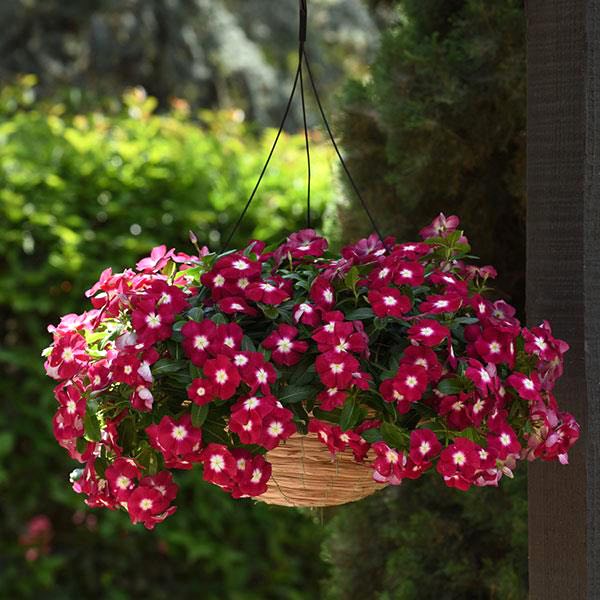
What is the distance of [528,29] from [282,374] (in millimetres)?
706

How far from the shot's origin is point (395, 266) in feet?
4.75

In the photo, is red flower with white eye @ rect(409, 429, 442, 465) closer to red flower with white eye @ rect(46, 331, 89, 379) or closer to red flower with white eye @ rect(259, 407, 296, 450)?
red flower with white eye @ rect(259, 407, 296, 450)

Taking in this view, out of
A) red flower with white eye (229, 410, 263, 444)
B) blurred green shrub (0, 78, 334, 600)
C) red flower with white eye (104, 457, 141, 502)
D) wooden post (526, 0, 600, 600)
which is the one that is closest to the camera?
red flower with white eye (229, 410, 263, 444)

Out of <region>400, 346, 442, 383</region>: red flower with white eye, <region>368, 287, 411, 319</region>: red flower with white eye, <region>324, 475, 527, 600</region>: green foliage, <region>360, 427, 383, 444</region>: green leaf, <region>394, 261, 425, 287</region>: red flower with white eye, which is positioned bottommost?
<region>324, 475, 527, 600</region>: green foliage

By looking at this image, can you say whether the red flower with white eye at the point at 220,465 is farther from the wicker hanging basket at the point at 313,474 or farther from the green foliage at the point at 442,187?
the green foliage at the point at 442,187

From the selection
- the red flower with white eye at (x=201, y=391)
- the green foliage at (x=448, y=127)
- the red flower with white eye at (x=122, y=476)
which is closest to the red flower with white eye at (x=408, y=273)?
the red flower with white eye at (x=201, y=391)

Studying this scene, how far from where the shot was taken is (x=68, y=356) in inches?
57.0

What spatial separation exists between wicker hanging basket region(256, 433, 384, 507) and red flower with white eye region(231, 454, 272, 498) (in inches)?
3.6

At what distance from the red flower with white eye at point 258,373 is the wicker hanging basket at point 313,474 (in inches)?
5.8

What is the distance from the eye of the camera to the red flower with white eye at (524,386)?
1366 mm

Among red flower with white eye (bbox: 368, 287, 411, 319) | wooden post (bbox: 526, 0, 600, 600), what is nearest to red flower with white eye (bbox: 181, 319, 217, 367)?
red flower with white eye (bbox: 368, 287, 411, 319)

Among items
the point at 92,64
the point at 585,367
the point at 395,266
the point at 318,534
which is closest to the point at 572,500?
the point at 585,367

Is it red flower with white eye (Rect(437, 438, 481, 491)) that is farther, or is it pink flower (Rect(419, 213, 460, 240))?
pink flower (Rect(419, 213, 460, 240))

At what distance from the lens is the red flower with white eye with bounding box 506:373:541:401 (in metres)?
1.37
